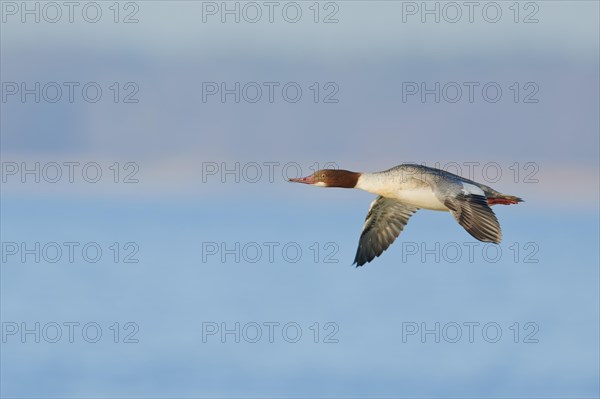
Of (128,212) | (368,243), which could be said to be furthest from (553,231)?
(368,243)

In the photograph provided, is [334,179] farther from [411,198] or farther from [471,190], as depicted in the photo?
[471,190]

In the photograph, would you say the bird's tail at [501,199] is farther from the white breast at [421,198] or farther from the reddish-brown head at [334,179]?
the reddish-brown head at [334,179]

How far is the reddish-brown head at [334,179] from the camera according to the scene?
13062 mm

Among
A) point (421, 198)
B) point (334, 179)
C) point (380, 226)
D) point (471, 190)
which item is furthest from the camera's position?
point (380, 226)

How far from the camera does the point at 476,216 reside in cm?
1173

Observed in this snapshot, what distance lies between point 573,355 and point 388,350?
2566mm

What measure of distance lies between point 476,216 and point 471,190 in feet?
2.01

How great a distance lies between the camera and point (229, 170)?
121 feet

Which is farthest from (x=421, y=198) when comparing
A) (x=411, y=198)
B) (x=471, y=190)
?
(x=471, y=190)

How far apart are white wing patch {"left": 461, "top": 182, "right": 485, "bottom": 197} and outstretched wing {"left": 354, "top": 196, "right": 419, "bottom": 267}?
54.8 inches

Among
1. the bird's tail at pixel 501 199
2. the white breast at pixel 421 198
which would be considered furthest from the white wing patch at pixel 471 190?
the bird's tail at pixel 501 199

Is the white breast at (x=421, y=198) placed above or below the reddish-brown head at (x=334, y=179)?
below

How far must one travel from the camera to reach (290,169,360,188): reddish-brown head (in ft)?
42.9

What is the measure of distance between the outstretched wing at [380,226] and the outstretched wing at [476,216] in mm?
1665
